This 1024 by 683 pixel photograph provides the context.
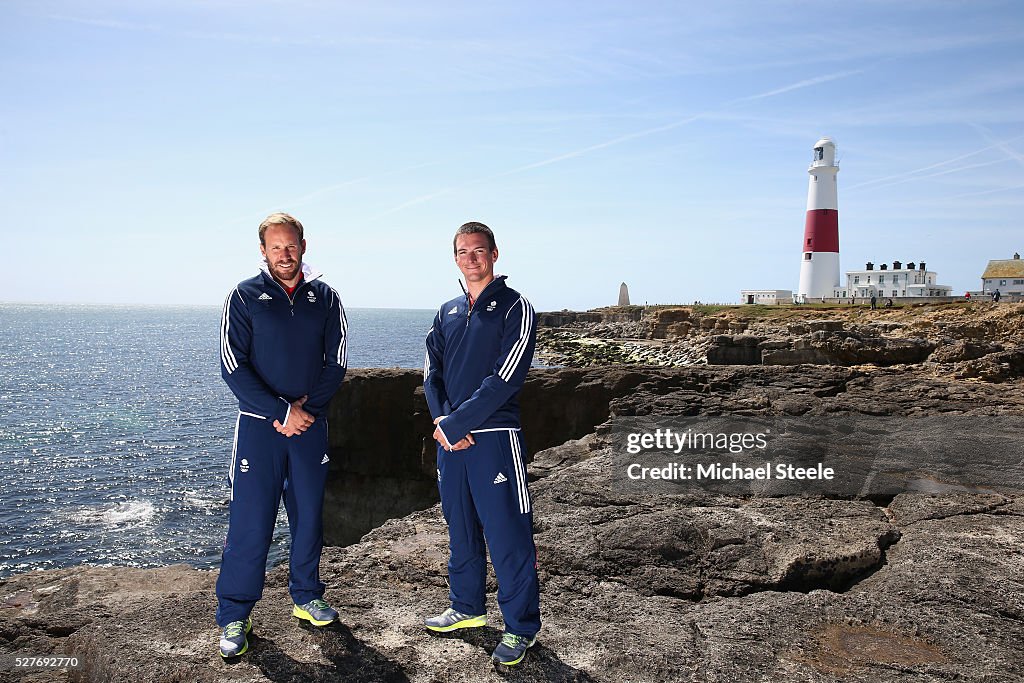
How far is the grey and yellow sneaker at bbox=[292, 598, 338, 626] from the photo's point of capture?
3535 millimetres

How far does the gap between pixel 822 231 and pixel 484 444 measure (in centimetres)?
5960

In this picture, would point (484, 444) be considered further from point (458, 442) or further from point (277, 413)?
point (277, 413)

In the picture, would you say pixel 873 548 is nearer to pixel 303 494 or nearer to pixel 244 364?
pixel 303 494

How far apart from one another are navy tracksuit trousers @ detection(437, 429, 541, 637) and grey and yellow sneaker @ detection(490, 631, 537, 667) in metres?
0.04

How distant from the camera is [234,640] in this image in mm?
3264

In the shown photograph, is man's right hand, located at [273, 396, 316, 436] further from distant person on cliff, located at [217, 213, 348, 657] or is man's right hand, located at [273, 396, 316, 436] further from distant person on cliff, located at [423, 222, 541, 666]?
distant person on cliff, located at [423, 222, 541, 666]

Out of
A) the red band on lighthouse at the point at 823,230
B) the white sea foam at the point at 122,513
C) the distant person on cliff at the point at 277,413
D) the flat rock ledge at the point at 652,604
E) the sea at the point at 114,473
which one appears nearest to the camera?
the flat rock ledge at the point at 652,604

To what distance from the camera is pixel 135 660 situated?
125 inches

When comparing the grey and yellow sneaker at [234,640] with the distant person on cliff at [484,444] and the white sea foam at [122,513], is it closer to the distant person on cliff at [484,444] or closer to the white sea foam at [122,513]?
the distant person on cliff at [484,444]

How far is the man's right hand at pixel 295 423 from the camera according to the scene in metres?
3.44

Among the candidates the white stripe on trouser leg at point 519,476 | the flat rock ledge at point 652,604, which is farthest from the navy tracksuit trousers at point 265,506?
the white stripe on trouser leg at point 519,476

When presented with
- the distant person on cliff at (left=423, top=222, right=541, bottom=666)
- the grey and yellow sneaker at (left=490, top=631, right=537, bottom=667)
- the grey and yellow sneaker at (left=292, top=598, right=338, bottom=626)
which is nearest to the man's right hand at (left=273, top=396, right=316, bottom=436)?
the distant person on cliff at (left=423, top=222, right=541, bottom=666)

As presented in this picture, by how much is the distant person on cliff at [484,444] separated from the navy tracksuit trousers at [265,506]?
67 centimetres

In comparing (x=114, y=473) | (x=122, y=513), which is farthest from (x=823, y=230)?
(x=122, y=513)
